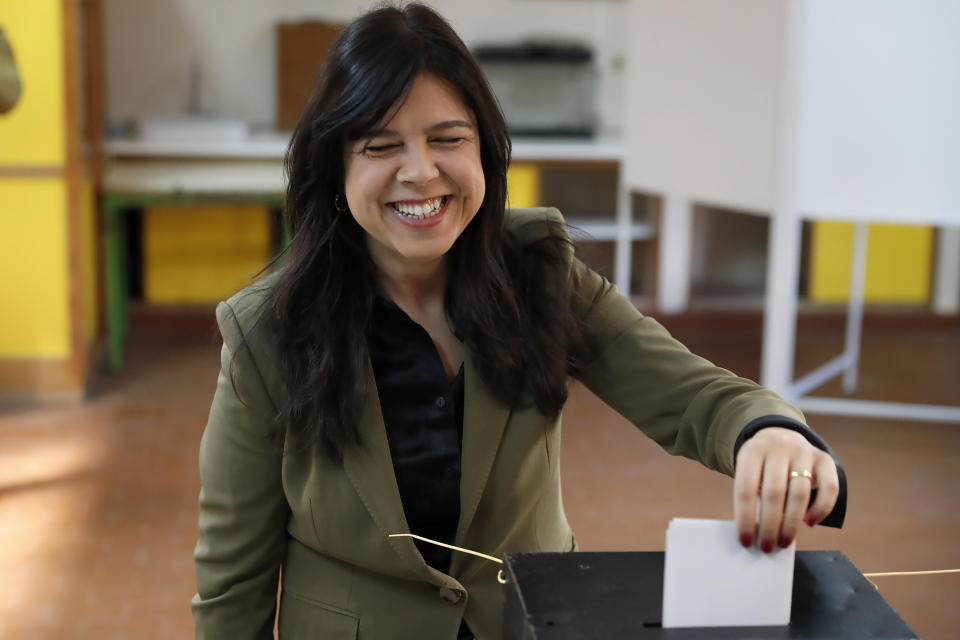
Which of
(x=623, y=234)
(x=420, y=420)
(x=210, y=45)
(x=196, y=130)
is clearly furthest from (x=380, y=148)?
(x=210, y=45)

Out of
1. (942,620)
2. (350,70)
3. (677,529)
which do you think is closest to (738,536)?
(677,529)

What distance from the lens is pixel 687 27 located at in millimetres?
4176

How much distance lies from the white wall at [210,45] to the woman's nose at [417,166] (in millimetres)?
3996

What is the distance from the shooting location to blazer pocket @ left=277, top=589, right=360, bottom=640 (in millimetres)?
1271

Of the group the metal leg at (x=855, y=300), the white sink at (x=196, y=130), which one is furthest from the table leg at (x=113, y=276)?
the metal leg at (x=855, y=300)

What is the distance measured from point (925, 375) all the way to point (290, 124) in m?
2.88

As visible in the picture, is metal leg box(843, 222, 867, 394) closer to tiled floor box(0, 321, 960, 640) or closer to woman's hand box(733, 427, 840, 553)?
tiled floor box(0, 321, 960, 640)

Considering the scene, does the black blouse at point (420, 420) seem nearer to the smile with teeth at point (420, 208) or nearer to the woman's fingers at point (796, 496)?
the smile with teeth at point (420, 208)

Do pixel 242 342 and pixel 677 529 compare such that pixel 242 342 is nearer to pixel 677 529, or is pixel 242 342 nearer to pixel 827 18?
pixel 677 529

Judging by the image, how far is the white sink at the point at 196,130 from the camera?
459 cm

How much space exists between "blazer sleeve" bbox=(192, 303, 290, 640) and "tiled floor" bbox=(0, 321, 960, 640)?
41.5 inches

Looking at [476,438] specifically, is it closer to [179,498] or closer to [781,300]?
[179,498]

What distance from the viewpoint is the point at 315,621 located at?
50.6 inches

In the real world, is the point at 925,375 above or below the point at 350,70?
below
